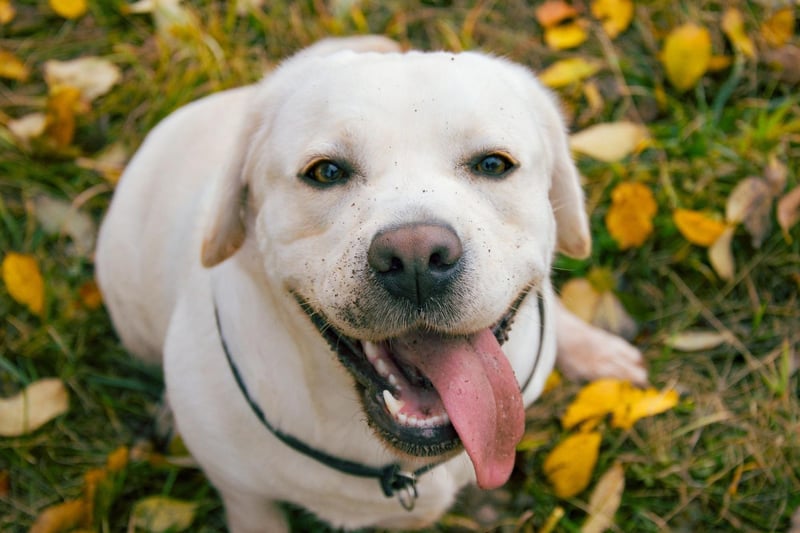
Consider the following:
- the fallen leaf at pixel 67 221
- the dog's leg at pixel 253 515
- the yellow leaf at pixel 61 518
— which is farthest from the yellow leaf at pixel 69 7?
the dog's leg at pixel 253 515

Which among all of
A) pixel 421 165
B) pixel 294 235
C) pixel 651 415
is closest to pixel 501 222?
pixel 421 165

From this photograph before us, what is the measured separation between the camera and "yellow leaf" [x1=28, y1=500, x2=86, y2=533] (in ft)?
9.02

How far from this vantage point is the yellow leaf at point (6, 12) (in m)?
4.05

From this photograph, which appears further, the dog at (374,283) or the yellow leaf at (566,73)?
the yellow leaf at (566,73)

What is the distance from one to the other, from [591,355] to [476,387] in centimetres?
127

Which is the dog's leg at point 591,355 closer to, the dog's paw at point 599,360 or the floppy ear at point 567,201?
the dog's paw at point 599,360

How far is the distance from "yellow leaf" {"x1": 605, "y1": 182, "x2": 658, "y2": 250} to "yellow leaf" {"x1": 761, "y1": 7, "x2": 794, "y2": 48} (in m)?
1.09

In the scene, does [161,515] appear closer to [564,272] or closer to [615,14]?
[564,272]

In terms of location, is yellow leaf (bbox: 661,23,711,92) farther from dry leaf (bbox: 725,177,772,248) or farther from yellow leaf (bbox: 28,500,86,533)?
yellow leaf (bbox: 28,500,86,533)

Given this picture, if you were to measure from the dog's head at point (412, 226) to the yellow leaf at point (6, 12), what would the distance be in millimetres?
2617

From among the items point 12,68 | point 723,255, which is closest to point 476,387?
point 723,255

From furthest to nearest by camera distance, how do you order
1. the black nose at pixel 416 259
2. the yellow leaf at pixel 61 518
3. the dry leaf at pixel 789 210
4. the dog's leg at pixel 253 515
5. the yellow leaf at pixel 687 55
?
the yellow leaf at pixel 687 55
the dry leaf at pixel 789 210
the yellow leaf at pixel 61 518
the dog's leg at pixel 253 515
the black nose at pixel 416 259

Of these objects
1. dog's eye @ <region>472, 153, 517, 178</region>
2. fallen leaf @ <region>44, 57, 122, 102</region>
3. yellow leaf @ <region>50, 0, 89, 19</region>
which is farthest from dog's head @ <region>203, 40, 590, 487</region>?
yellow leaf @ <region>50, 0, 89, 19</region>

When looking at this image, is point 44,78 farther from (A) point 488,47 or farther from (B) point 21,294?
(A) point 488,47
